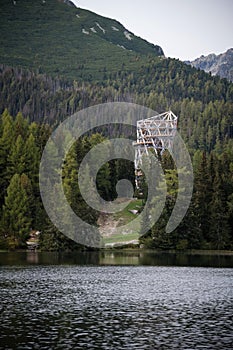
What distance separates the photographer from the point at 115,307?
41312 millimetres

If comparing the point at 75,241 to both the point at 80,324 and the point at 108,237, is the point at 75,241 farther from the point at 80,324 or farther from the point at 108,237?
the point at 80,324

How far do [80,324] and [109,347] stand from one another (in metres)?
6.11

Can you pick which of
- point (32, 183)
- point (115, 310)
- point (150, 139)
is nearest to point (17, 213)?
point (32, 183)

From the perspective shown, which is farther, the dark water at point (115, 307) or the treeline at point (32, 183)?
the treeline at point (32, 183)

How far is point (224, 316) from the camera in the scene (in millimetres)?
38250

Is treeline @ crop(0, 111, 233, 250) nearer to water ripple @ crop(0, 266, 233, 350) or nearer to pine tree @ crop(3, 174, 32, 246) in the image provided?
pine tree @ crop(3, 174, 32, 246)

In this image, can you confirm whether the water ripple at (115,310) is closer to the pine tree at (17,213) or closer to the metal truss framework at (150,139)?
the pine tree at (17,213)

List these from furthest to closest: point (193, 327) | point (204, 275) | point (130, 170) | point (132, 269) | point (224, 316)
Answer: point (130, 170), point (132, 269), point (204, 275), point (224, 316), point (193, 327)

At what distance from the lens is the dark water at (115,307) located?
3109 centimetres

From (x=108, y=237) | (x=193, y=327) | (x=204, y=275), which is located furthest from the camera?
(x=108, y=237)

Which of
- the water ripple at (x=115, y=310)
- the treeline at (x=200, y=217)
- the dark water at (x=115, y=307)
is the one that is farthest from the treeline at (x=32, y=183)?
the water ripple at (x=115, y=310)

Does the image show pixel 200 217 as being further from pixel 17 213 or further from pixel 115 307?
pixel 115 307

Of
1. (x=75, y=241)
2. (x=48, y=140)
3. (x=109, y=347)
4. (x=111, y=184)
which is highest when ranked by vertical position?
(x=48, y=140)

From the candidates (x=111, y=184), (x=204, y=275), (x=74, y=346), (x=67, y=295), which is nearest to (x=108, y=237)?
(x=111, y=184)
